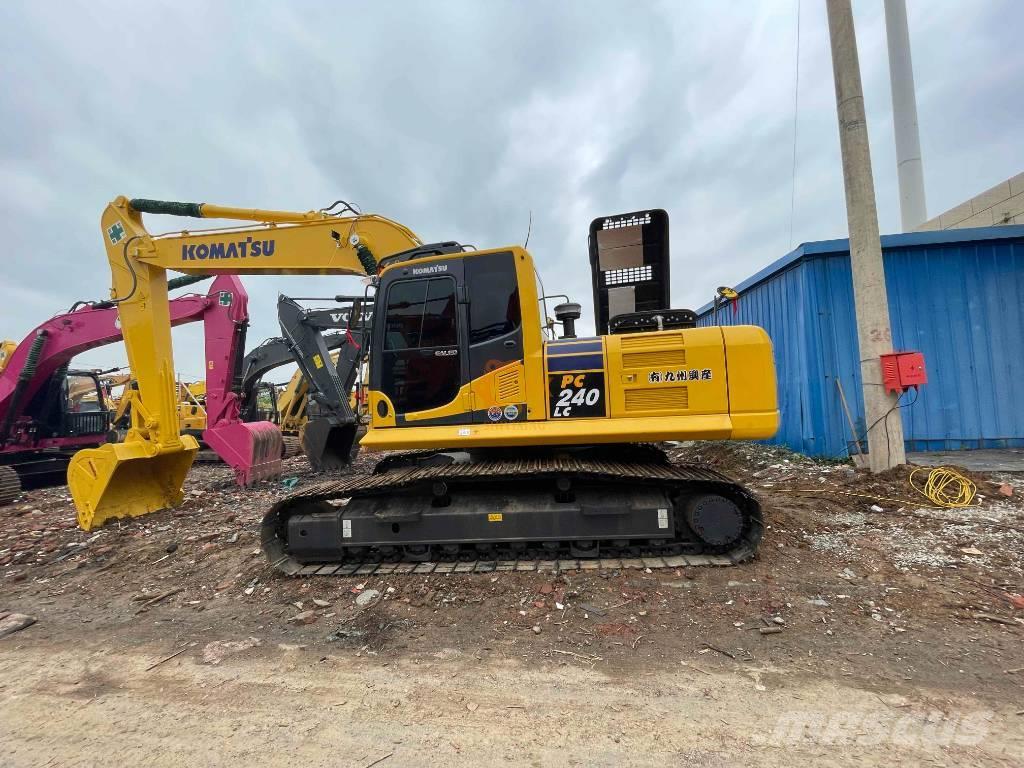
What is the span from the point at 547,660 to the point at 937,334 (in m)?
8.70

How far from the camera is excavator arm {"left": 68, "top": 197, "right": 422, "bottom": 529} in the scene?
5.50 meters

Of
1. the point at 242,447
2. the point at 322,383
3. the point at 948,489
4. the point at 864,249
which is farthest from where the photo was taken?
the point at 322,383

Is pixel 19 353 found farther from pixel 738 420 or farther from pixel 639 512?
pixel 738 420

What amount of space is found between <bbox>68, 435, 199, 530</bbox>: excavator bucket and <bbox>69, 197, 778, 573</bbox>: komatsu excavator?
112 inches

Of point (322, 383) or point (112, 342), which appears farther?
point (322, 383)

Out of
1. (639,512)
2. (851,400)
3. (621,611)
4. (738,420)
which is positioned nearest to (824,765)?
(621,611)

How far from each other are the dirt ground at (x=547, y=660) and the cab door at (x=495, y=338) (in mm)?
1369

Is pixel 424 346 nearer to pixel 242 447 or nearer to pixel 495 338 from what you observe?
pixel 495 338

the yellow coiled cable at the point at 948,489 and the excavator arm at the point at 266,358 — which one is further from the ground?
the excavator arm at the point at 266,358

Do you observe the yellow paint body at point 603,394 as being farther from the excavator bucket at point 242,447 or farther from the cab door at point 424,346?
the excavator bucket at point 242,447

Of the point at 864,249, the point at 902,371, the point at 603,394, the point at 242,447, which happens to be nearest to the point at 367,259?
the point at 603,394

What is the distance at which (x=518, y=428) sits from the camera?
4.30 metres

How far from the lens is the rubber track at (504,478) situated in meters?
4.14

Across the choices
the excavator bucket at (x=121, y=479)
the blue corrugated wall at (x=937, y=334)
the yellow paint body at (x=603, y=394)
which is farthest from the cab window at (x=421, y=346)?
the blue corrugated wall at (x=937, y=334)
